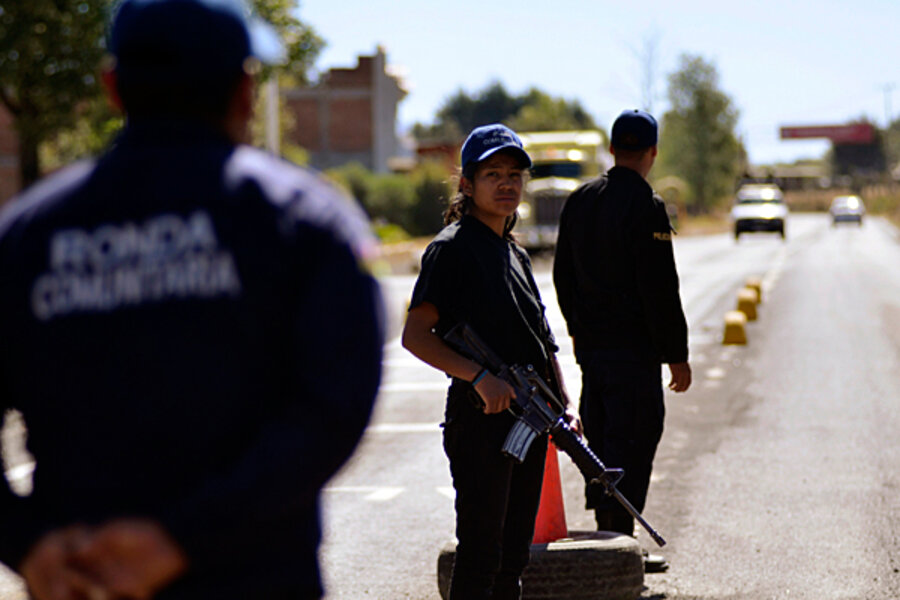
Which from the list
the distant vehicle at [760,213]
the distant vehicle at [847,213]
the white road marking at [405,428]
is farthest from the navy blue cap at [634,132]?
the distant vehicle at [847,213]

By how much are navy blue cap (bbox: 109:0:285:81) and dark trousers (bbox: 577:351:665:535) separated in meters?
3.52

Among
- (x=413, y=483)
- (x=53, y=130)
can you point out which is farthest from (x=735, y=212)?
(x=413, y=483)

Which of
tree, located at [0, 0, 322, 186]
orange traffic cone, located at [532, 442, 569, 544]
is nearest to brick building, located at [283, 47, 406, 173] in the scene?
tree, located at [0, 0, 322, 186]

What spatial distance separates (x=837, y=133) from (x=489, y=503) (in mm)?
171396

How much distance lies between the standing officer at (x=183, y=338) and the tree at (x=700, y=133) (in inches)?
4050

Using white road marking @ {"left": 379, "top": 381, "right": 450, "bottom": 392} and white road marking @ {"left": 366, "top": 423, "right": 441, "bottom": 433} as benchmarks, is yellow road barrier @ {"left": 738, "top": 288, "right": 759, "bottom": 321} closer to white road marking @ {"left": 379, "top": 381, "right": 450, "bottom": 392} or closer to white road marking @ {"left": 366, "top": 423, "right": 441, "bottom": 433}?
white road marking @ {"left": 379, "top": 381, "right": 450, "bottom": 392}

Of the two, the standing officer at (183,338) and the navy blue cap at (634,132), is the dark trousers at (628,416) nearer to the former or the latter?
the navy blue cap at (634,132)

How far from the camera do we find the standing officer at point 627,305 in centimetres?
526

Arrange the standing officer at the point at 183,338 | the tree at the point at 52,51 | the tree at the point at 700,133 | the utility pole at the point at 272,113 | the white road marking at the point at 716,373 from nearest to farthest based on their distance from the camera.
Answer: the standing officer at the point at 183,338
the white road marking at the point at 716,373
the tree at the point at 52,51
the utility pole at the point at 272,113
the tree at the point at 700,133

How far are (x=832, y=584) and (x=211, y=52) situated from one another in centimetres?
441

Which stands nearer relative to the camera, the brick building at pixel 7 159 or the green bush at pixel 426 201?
the green bush at pixel 426 201

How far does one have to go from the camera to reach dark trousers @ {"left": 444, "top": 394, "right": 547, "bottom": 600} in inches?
153

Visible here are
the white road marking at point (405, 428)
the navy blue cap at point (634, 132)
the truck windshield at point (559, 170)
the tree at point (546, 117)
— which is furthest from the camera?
the tree at point (546, 117)

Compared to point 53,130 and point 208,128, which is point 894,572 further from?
point 53,130
